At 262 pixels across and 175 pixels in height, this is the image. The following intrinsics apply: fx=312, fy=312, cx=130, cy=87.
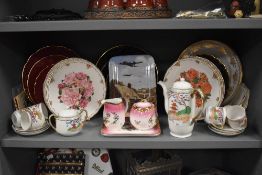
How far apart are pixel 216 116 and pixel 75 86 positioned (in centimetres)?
57

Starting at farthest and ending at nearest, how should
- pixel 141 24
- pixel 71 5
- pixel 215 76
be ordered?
pixel 71 5
pixel 215 76
pixel 141 24

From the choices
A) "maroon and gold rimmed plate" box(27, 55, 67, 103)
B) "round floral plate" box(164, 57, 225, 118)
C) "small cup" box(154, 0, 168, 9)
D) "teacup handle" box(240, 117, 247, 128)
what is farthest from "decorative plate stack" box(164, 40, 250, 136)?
"maroon and gold rimmed plate" box(27, 55, 67, 103)

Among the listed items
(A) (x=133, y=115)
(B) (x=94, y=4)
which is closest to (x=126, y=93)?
(A) (x=133, y=115)

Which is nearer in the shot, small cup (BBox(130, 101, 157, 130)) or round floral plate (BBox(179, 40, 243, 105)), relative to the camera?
small cup (BBox(130, 101, 157, 130))

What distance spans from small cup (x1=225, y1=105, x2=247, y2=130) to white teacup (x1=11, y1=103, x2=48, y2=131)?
689 mm

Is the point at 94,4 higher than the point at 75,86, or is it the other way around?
the point at 94,4

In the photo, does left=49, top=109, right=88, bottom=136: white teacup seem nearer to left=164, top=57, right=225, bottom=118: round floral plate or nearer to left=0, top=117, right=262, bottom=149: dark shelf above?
left=0, top=117, right=262, bottom=149: dark shelf above

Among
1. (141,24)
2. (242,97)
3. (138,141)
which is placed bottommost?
(138,141)

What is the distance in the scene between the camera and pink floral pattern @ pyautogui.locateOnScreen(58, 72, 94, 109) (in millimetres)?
1271

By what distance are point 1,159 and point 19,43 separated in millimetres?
473

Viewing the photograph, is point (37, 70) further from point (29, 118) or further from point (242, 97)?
point (242, 97)

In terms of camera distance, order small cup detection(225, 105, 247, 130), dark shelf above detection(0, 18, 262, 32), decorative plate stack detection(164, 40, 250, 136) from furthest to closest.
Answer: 1. decorative plate stack detection(164, 40, 250, 136)
2. small cup detection(225, 105, 247, 130)
3. dark shelf above detection(0, 18, 262, 32)

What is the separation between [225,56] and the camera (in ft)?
4.25

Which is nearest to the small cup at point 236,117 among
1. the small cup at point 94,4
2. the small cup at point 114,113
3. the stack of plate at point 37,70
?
the small cup at point 114,113
